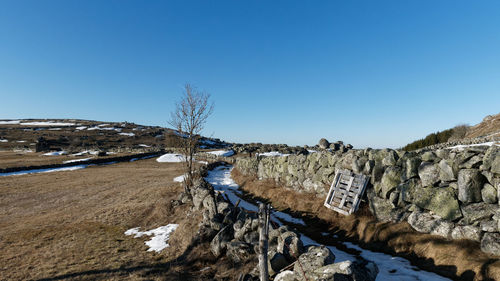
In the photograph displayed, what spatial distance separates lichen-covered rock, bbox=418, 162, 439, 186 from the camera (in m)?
8.99

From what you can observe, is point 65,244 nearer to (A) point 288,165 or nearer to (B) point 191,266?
(B) point 191,266

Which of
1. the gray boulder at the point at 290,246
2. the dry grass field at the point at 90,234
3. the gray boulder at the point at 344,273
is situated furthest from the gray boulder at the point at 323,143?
the gray boulder at the point at 344,273

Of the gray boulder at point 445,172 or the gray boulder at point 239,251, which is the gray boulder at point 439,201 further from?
the gray boulder at point 239,251

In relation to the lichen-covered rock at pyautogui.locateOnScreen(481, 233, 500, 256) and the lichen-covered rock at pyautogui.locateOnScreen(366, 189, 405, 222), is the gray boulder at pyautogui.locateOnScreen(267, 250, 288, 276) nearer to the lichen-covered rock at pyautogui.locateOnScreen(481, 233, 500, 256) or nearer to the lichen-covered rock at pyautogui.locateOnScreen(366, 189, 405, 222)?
the lichen-covered rock at pyautogui.locateOnScreen(366, 189, 405, 222)

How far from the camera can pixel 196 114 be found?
19594 millimetres

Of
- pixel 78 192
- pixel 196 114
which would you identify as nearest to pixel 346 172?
pixel 196 114

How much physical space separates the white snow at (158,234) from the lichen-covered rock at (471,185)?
12.9m

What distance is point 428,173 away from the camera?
9188mm

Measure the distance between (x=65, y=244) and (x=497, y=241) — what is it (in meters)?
18.7

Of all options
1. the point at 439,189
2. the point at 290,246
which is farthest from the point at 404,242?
the point at 290,246

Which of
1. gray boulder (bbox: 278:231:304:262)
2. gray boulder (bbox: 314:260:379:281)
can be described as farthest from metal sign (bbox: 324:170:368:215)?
gray boulder (bbox: 314:260:379:281)

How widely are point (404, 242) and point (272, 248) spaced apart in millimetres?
5067

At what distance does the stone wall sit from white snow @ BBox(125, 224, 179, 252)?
10.9m

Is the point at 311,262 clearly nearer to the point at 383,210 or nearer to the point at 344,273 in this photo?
the point at 344,273
